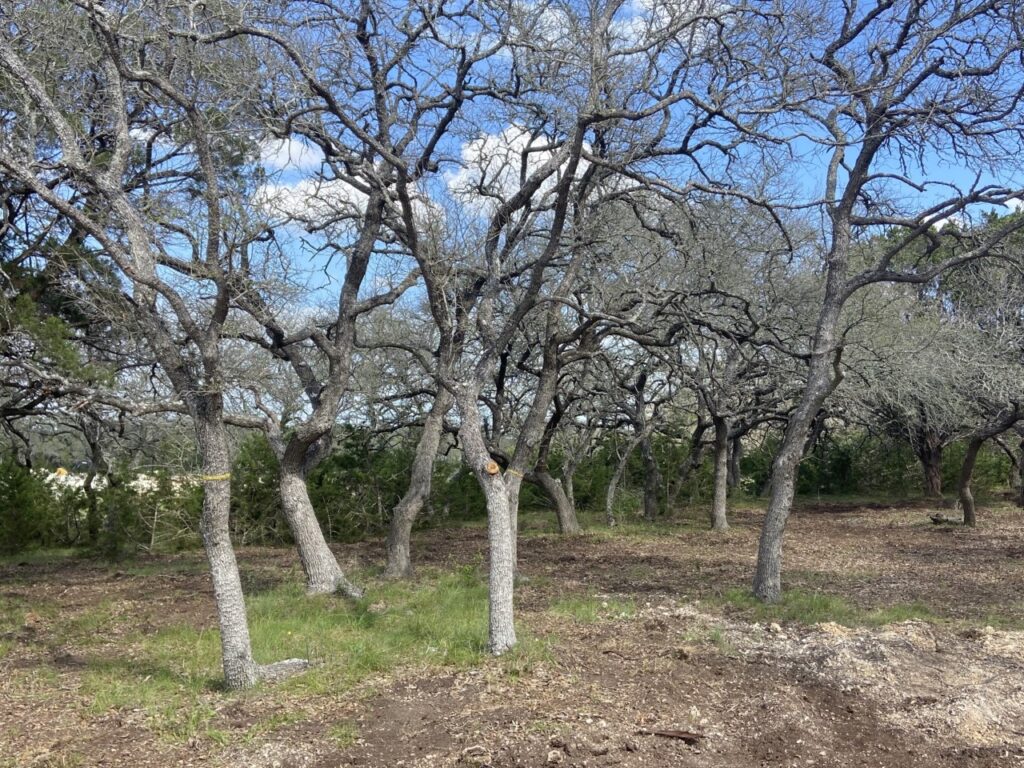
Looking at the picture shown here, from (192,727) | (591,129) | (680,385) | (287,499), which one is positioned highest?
(591,129)

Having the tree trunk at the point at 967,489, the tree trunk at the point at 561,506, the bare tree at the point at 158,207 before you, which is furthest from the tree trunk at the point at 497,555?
the tree trunk at the point at 967,489

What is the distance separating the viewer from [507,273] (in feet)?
28.5

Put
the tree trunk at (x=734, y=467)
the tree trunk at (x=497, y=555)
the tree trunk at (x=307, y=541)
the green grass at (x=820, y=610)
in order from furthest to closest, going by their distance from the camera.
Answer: the tree trunk at (x=734, y=467) < the tree trunk at (x=307, y=541) < the green grass at (x=820, y=610) < the tree trunk at (x=497, y=555)

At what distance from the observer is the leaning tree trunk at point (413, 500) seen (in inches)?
398

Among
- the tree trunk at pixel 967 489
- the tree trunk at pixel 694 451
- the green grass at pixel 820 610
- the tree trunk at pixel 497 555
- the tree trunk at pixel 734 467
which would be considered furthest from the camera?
the tree trunk at pixel 734 467

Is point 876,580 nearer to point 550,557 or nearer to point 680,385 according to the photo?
point 550,557

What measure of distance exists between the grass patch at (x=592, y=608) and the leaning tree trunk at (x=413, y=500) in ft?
8.20

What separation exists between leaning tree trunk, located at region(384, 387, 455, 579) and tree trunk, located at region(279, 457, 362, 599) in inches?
49.4

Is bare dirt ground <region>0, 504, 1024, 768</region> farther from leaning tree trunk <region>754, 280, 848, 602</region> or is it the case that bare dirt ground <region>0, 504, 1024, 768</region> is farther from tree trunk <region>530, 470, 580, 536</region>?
tree trunk <region>530, 470, 580, 536</region>

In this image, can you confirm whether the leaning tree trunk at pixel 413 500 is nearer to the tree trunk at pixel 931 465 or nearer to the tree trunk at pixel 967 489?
the tree trunk at pixel 967 489

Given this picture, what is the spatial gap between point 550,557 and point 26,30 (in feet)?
28.7

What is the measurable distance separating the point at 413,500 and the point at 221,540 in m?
4.93

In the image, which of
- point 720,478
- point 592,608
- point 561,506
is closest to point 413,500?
point 592,608

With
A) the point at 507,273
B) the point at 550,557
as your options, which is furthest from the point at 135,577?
the point at 507,273
